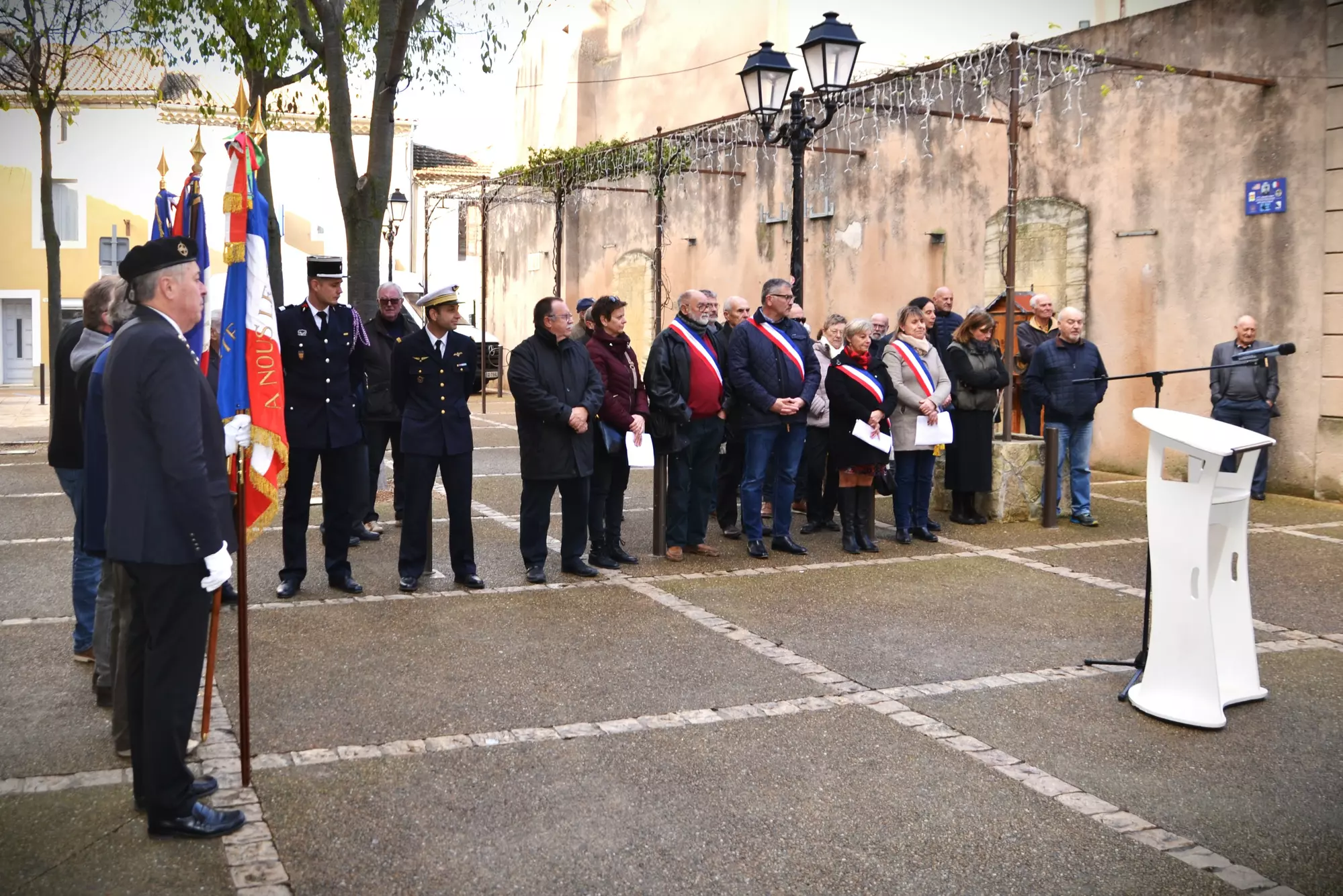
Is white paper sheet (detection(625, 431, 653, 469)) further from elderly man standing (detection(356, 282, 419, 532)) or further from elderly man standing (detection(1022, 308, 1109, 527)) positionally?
elderly man standing (detection(1022, 308, 1109, 527))

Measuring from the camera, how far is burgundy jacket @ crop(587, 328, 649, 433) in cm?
849

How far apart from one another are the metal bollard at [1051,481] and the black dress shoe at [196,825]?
7.77m

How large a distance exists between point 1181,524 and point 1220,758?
97 cm

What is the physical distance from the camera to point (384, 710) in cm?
538

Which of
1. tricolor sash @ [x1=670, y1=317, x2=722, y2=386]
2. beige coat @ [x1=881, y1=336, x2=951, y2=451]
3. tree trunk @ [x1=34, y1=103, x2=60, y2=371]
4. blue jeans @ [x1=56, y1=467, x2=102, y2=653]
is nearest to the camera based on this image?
blue jeans @ [x1=56, y1=467, x2=102, y2=653]

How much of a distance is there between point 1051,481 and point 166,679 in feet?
25.9

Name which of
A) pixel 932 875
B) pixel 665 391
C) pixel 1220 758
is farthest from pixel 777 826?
pixel 665 391

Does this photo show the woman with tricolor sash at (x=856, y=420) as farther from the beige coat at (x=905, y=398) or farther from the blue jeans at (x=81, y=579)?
the blue jeans at (x=81, y=579)

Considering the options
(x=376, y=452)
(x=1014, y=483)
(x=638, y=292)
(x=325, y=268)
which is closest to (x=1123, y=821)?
(x=325, y=268)

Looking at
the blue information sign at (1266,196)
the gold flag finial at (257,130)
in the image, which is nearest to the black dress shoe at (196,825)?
the gold flag finial at (257,130)

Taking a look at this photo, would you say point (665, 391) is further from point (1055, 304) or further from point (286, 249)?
point (286, 249)

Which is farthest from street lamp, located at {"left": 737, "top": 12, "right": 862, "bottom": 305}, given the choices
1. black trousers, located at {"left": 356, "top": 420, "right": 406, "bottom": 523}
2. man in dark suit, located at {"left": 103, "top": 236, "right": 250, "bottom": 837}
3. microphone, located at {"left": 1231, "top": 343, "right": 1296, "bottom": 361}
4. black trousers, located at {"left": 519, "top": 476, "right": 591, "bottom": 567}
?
man in dark suit, located at {"left": 103, "top": 236, "right": 250, "bottom": 837}

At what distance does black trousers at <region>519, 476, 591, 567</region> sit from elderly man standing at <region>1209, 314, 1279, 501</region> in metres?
6.45

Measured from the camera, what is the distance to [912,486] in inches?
383
